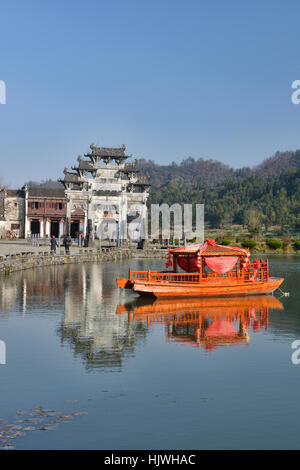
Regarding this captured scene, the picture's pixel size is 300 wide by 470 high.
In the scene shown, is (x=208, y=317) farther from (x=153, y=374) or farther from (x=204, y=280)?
(x=153, y=374)

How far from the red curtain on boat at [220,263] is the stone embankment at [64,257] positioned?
15.4 m

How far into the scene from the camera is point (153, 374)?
571 inches

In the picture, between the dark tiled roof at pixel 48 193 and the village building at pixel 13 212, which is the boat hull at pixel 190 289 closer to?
the dark tiled roof at pixel 48 193

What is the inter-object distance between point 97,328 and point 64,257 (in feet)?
99.6

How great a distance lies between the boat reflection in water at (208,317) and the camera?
765 inches

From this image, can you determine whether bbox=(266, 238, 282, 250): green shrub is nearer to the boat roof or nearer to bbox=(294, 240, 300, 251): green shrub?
bbox=(294, 240, 300, 251): green shrub

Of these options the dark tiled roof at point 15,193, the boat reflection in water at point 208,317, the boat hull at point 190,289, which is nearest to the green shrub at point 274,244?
the dark tiled roof at point 15,193

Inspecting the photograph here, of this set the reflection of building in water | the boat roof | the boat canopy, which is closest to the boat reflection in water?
the reflection of building in water

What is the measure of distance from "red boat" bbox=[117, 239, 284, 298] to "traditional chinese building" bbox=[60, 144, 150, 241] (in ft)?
130

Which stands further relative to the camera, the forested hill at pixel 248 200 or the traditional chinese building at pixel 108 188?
the forested hill at pixel 248 200

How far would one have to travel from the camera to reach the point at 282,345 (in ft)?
60.2

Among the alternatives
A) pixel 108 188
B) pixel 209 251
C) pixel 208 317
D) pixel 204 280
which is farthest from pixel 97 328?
pixel 108 188

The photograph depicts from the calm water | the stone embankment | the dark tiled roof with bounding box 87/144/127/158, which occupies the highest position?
the dark tiled roof with bounding box 87/144/127/158

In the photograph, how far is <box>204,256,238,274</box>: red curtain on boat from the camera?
→ 94.9ft
